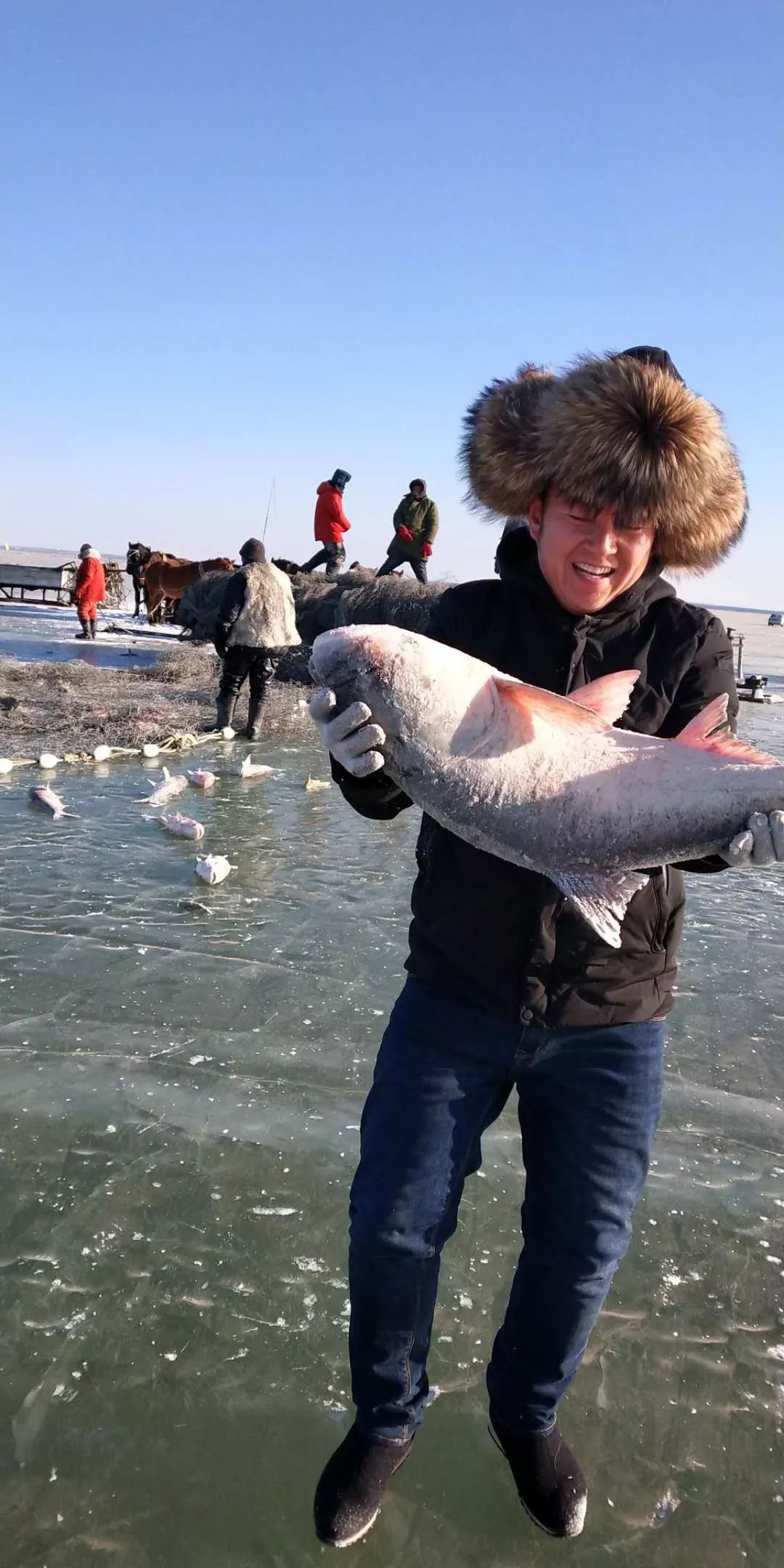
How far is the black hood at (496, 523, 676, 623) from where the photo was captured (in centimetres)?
256

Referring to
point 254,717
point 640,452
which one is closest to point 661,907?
point 640,452

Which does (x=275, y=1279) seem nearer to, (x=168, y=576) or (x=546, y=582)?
(x=546, y=582)

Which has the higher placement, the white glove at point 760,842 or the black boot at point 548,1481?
the white glove at point 760,842

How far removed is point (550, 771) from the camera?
7.64 feet

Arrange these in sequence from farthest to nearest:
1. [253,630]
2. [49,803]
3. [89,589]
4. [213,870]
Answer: [89,589], [253,630], [49,803], [213,870]

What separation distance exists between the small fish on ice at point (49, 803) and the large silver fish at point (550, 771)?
592cm

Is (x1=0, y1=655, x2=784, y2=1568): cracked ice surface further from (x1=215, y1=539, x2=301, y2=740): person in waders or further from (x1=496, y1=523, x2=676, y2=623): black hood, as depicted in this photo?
(x1=215, y1=539, x2=301, y2=740): person in waders

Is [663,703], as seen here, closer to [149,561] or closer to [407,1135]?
[407,1135]

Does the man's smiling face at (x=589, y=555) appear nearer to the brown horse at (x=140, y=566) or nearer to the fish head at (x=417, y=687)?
the fish head at (x=417, y=687)

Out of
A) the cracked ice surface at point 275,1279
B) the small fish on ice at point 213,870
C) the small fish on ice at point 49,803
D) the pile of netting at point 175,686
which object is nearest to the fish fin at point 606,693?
the cracked ice surface at point 275,1279

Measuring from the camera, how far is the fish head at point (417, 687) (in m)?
2.28

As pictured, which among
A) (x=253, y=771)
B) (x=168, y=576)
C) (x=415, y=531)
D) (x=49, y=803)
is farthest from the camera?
(x=168, y=576)

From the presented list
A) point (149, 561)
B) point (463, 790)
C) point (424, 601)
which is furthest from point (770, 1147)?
point (149, 561)

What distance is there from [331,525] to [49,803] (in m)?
12.9
